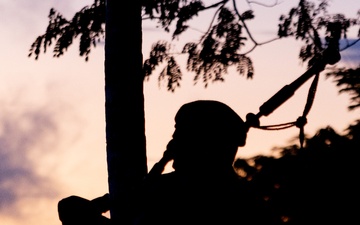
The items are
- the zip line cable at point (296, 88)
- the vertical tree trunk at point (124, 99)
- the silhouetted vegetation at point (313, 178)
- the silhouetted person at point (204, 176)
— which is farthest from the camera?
the vertical tree trunk at point (124, 99)

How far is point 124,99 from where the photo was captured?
5141 mm

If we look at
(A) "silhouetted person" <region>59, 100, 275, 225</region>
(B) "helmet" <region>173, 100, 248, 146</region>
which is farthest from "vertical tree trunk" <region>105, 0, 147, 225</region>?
(B) "helmet" <region>173, 100, 248, 146</region>

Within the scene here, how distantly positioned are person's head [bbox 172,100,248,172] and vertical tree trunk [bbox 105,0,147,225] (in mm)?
1387

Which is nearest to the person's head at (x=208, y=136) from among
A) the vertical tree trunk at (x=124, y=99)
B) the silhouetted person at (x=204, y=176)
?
the silhouetted person at (x=204, y=176)

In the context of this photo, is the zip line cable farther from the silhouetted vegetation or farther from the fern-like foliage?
the fern-like foliage

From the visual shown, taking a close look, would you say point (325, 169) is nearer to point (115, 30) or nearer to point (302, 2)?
point (115, 30)

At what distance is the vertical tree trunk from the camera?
16.4ft

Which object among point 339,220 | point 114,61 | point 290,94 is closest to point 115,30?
point 114,61

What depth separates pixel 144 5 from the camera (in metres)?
8.53

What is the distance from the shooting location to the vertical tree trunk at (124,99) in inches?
197

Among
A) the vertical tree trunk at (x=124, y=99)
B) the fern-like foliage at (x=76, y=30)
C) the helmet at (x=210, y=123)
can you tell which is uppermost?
the fern-like foliage at (x=76, y=30)

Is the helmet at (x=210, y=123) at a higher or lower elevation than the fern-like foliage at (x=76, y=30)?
lower

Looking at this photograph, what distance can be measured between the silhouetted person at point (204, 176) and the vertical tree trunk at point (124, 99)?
1.30 meters

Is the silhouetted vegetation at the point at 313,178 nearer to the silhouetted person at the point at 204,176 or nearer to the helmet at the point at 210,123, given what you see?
the silhouetted person at the point at 204,176
